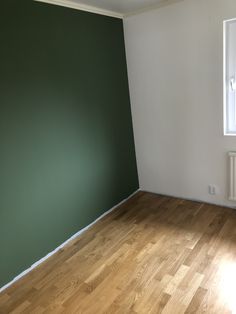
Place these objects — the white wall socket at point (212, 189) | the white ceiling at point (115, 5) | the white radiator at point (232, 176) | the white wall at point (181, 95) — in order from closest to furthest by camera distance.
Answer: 1. the white ceiling at point (115, 5)
2. the white wall at point (181, 95)
3. the white radiator at point (232, 176)
4. the white wall socket at point (212, 189)

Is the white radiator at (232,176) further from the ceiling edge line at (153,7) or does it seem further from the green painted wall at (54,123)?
the ceiling edge line at (153,7)

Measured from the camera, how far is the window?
8.39ft

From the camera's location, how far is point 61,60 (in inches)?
97.0

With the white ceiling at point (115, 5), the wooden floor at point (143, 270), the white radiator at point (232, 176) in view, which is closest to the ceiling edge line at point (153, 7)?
the white ceiling at point (115, 5)

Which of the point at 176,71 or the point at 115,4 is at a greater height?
the point at 115,4

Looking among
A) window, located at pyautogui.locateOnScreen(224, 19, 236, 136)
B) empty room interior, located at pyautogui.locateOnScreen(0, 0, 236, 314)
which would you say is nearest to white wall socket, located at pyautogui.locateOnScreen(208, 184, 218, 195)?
empty room interior, located at pyautogui.locateOnScreen(0, 0, 236, 314)

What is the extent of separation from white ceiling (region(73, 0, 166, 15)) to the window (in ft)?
2.59

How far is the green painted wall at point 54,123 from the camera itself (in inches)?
83.6

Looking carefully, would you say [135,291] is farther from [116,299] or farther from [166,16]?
[166,16]

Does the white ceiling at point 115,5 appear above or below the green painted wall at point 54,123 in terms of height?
above

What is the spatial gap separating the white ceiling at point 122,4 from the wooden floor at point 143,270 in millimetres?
2305

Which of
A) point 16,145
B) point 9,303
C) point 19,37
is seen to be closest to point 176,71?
point 19,37

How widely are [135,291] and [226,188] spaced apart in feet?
5.22

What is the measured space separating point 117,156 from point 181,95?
3.44 ft
